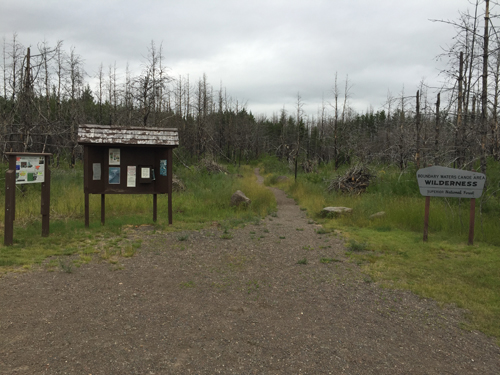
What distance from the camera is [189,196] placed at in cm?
1431

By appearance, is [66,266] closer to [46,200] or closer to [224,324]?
[46,200]

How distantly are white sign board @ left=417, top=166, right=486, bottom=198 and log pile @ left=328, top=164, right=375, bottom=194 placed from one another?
7.71 meters

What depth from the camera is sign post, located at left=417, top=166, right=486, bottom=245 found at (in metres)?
A: 7.73

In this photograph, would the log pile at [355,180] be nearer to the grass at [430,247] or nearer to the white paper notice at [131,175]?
the grass at [430,247]

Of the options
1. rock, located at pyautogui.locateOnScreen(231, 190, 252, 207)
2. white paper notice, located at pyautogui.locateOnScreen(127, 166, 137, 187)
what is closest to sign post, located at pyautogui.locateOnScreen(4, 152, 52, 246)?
white paper notice, located at pyautogui.locateOnScreen(127, 166, 137, 187)

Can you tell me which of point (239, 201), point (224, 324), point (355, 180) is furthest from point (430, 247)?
point (355, 180)

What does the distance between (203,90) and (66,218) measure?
2492 centimetres

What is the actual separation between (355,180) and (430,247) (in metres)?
8.94

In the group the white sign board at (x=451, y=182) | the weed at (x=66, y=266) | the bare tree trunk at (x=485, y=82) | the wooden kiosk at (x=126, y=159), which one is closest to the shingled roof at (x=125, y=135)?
the wooden kiosk at (x=126, y=159)

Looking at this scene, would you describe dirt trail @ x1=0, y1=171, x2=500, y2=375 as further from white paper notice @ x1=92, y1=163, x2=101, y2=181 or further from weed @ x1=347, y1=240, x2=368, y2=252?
white paper notice @ x1=92, y1=163, x2=101, y2=181

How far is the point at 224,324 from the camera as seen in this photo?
3.85m

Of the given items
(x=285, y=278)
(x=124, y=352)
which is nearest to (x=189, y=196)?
(x=285, y=278)

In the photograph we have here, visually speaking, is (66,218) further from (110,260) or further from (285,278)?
(285,278)

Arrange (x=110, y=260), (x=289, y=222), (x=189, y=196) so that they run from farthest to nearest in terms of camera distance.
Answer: (x=189, y=196)
(x=289, y=222)
(x=110, y=260)
